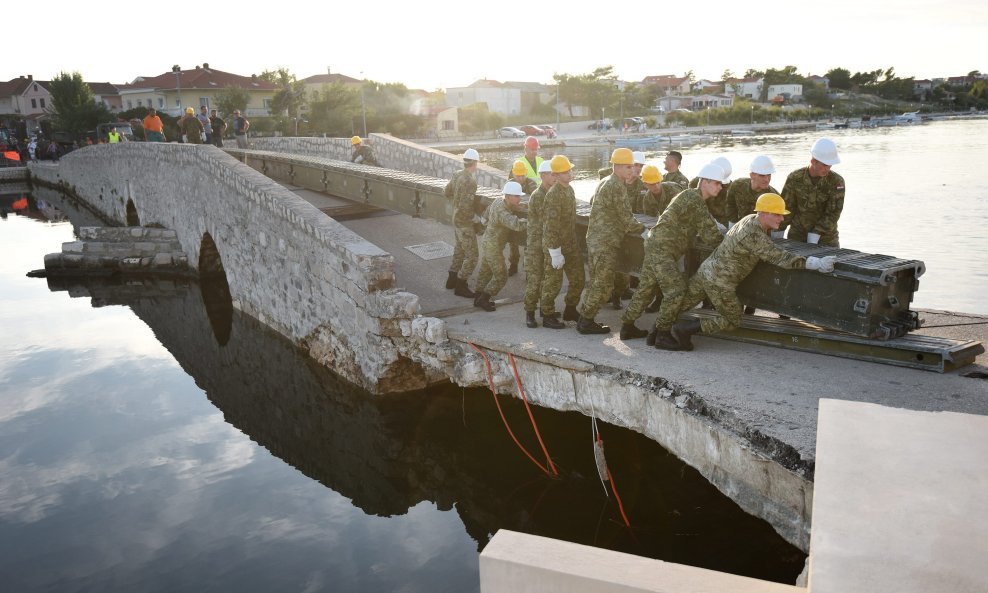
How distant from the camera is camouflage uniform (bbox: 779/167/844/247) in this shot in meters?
6.59

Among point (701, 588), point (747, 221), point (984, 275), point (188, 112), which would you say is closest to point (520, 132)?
point (188, 112)

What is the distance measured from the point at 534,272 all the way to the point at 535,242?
1.01ft

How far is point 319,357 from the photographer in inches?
378

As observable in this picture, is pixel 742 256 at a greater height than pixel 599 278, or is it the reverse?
pixel 742 256

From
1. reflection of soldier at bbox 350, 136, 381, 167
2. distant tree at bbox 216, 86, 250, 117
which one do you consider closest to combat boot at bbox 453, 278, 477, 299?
reflection of soldier at bbox 350, 136, 381, 167

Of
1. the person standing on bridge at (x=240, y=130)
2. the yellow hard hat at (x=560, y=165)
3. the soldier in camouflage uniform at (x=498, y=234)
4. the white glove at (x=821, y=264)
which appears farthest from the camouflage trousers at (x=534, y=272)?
the person standing on bridge at (x=240, y=130)

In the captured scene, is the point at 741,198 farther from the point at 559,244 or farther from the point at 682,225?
the point at 559,244

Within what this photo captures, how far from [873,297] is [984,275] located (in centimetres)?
1012

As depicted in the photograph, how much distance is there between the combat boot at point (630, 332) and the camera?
6.54 metres

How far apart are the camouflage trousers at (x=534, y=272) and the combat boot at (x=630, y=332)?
3.44 feet

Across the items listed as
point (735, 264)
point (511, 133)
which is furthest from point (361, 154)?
point (511, 133)

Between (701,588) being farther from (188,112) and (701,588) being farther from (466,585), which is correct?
(188,112)

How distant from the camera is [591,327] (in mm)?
6828

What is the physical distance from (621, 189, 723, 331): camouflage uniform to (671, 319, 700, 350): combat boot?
110mm
